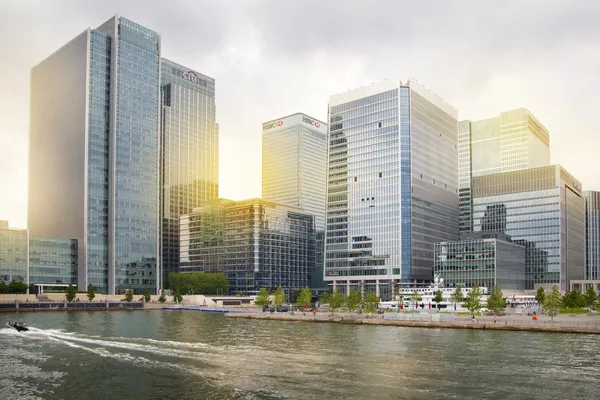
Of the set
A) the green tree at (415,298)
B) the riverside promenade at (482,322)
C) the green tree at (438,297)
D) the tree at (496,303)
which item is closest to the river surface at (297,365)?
the riverside promenade at (482,322)

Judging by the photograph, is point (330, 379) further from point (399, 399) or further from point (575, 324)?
point (575, 324)

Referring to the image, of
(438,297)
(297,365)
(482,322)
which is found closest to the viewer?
(297,365)

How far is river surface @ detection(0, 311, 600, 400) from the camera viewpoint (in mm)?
63375

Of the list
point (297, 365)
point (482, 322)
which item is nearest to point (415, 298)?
point (482, 322)

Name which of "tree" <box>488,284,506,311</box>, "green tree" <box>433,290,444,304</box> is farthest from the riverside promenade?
"green tree" <box>433,290,444,304</box>

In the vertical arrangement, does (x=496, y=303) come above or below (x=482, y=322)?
above

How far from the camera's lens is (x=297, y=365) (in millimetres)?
78375

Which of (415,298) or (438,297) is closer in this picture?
(438,297)

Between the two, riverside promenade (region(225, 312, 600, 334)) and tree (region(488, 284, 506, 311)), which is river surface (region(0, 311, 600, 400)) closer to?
riverside promenade (region(225, 312, 600, 334))

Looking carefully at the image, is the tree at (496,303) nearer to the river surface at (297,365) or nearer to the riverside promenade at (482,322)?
the riverside promenade at (482,322)

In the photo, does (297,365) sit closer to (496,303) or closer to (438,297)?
(496,303)

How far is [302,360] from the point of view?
8262 centimetres

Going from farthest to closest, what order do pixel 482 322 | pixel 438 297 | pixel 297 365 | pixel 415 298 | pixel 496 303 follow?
pixel 415 298 < pixel 438 297 < pixel 496 303 < pixel 482 322 < pixel 297 365

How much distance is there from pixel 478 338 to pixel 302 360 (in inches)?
1778
